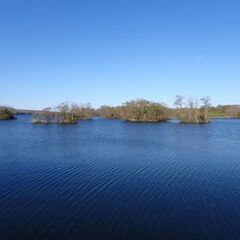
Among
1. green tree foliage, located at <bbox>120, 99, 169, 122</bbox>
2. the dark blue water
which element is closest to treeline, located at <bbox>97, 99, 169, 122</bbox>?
green tree foliage, located at <bbox>120, 99, 169, 122</bbox>

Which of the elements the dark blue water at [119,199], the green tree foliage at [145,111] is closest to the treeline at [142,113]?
the green tree foliage at [145,111]

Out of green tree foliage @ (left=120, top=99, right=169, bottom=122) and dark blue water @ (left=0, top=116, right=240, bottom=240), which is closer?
dark blue water @ (left=0, top=116, right=240, bottom=240)

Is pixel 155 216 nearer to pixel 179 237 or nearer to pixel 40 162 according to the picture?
pixel 179 237

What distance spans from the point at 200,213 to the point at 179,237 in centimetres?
326

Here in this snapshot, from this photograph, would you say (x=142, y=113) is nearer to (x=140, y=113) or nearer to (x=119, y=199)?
(x=140, y=113)

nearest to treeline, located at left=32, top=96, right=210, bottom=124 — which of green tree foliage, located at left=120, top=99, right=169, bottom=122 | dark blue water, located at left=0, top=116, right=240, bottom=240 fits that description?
green tree foliage, located at left=120, top=99, right=169, bottom=122

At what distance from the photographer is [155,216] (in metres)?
14.2

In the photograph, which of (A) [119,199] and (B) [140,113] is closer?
(A) [119,199]

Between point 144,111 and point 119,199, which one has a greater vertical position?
point 144,111

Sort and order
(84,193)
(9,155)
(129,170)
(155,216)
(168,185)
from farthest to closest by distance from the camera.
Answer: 1. (9,155)
2. (129,170)
3. (168,185)
4. (84,193)
5. (155,216)

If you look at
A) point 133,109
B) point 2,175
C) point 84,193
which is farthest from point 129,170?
point 133,109

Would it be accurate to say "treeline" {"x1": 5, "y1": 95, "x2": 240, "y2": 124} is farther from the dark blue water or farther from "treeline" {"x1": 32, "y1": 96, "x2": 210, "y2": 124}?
the dark blue water

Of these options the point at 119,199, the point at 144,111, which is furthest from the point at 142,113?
the point at 119,199

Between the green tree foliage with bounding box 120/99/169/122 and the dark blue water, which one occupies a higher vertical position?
the green tree foliage with bounding box 120/99/169/122
